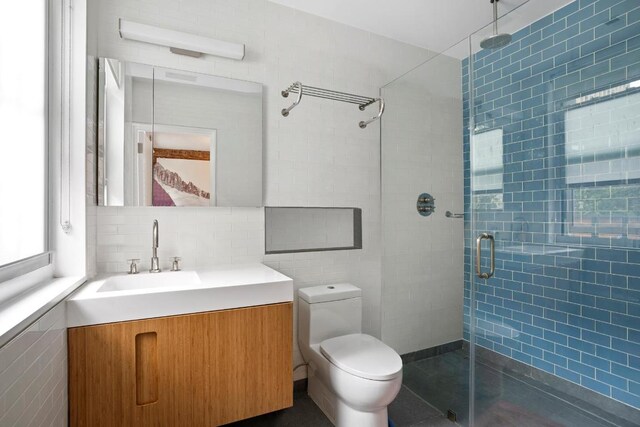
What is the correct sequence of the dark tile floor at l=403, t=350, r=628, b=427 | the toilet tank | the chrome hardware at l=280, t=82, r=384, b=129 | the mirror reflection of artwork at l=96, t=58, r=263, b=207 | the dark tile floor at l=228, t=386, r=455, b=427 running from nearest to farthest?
the dark tile floor at l=403, t=350, r=628, b=427, the mirror reflection of artwork at l=96, t=58, r=263, b=207, the dark tile floor at l=228, t=386, r=455, b=427, the toilet tank, the chrome hardware at l=280, t=82, r=384, b=129

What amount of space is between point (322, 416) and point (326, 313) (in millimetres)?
584

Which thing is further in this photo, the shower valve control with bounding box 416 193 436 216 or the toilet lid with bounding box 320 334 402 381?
the shower valve control with bounding box 416 193 436 216

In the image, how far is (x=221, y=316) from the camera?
1.50 metres

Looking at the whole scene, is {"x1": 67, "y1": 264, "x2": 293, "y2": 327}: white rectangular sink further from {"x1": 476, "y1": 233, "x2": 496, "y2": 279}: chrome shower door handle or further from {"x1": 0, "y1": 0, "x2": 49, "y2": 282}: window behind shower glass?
{"x1": 476, "y1": 233, "x2": 496, "y2": 279}: chrome shower door handle

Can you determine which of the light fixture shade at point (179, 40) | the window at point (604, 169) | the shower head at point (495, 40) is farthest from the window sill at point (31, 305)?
the shower head at point (495, 40)

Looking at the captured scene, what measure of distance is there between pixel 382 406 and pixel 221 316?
0.90 meters

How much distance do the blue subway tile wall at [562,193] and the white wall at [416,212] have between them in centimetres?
12

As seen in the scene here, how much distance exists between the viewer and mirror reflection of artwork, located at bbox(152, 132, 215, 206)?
1.85 metres

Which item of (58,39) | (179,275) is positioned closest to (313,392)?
A: (179,275)

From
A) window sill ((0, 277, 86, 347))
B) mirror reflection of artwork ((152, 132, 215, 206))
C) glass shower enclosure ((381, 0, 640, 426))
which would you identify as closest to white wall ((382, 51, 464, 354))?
glass shower enclosure ((381, 0, 640, 426))

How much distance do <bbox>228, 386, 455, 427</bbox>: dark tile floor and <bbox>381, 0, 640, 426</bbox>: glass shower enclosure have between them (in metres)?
0.09

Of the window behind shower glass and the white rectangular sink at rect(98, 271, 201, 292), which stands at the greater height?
the window behind shower glass

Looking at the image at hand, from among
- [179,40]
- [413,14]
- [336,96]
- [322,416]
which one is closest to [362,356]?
[322,416]

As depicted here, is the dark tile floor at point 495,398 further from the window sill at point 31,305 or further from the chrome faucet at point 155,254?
the window sill at point 31,305
